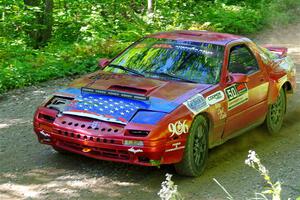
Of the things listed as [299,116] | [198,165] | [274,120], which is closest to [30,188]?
[198,165]

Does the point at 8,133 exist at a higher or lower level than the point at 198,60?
lower

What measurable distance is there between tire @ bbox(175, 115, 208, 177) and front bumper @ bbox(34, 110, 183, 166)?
0.17 metres

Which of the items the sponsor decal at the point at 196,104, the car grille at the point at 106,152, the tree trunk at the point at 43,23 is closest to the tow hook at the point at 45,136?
the car grille at the point at 106,152

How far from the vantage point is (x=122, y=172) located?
6000mm

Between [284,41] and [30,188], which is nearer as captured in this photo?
[30,188]

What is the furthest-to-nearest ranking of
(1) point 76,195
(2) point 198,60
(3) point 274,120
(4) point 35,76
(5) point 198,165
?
(4) point 35,76
(3) point 274,120
(2) point 198,60
(5) point 198,165
(1) point 76,195

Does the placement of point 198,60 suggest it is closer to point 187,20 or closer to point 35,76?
point 35,76

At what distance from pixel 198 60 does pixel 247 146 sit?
154cm

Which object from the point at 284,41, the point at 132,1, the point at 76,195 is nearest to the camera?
the point at 76,195

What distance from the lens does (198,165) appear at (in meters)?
5.94

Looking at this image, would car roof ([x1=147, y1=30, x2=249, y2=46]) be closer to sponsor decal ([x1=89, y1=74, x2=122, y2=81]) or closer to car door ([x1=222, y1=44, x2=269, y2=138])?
car door ([x1=222, y1=44, x2=269, y2=138])

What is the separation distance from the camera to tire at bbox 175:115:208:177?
5.71m

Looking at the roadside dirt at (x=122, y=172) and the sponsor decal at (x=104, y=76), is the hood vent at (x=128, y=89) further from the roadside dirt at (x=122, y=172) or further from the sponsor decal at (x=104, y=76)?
the roadside dirt at (x=122, y=172)

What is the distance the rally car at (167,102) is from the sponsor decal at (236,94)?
1cm
